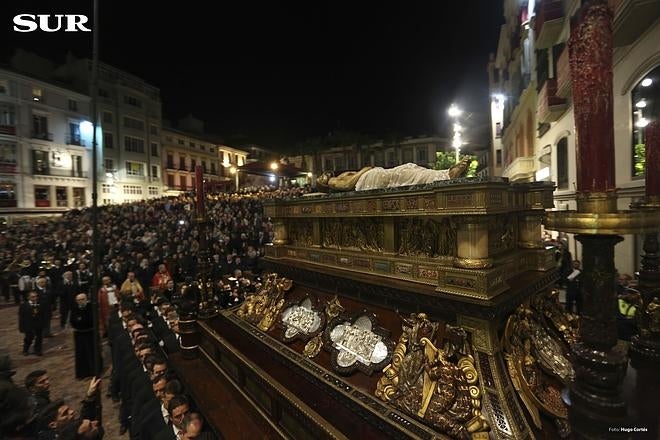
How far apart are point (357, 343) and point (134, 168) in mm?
43220

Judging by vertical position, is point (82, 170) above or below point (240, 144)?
below

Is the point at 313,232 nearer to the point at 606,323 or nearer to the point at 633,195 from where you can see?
the point at 606,323

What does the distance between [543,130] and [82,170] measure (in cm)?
3997

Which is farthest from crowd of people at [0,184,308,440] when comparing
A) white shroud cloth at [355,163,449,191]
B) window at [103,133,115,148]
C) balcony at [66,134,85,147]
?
window at [103,133,115,148]

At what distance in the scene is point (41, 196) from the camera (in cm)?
2794

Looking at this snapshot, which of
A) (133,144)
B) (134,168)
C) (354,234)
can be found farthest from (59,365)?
(133,144)

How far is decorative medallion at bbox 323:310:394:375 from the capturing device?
2787 mm

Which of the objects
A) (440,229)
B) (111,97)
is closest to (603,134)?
(440,229)

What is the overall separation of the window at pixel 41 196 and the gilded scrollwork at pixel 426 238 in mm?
36456

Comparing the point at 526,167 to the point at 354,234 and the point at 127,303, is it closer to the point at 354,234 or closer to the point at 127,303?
the point at 354,234

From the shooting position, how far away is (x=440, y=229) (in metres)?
2.98

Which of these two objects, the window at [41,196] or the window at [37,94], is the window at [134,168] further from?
the window at [37,94]

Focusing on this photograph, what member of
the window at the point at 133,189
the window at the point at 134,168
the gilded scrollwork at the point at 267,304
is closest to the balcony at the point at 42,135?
the window at the point at 134,168

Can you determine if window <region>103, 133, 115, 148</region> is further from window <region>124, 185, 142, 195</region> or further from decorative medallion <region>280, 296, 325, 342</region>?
decorative medallion <region>280, 296, 325, 342</region>
